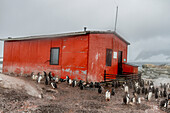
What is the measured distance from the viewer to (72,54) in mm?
13102

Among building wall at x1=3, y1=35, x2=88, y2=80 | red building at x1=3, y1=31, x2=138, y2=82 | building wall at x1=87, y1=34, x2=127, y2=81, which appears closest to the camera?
building wall at x1=87, y1=34, x2=127, y2=81

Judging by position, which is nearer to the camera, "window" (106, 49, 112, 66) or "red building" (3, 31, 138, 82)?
"red building" (3, 31, 138, 82)

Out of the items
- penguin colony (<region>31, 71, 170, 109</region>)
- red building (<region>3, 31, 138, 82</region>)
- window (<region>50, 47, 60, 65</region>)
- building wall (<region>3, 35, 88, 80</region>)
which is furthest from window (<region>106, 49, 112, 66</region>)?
window (<region>50, 47, 60, 65</region>)

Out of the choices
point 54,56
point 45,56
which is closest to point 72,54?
point 54,56

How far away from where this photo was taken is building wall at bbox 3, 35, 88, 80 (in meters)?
12.6

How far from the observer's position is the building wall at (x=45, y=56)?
12594mm

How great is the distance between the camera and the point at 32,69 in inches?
617

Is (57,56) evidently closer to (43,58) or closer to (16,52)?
(43,58)

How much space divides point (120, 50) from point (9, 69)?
13.1 meters

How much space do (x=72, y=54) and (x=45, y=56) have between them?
3.29m

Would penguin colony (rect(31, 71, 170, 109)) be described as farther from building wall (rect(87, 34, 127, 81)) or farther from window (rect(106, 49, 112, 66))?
window (rect(106, 49, 112, 66))

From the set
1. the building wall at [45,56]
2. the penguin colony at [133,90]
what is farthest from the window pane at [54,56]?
the penguin colony at [133,90]

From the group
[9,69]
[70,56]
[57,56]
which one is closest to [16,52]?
[9,69]

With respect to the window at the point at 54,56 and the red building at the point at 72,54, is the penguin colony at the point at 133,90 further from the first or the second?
the window at the point at 54,56
